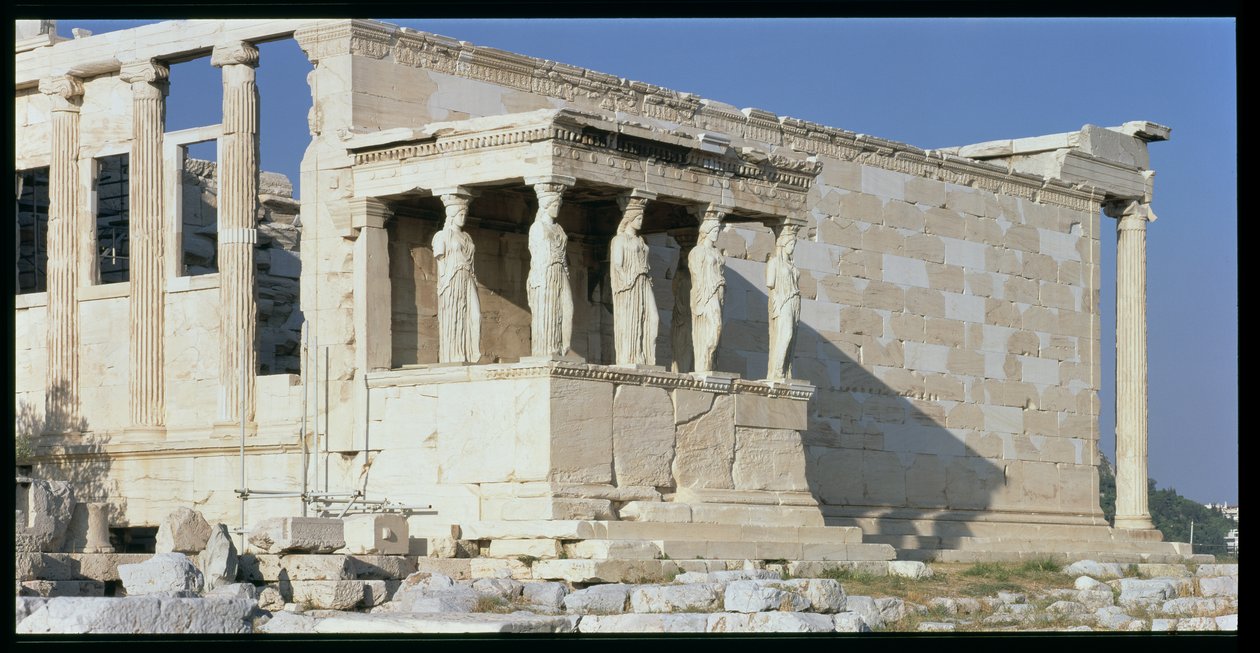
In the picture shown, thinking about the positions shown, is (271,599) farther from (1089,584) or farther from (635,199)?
(1089,584)

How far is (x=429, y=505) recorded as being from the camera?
17562 millimetres

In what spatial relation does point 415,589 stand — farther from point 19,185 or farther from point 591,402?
point 19,185

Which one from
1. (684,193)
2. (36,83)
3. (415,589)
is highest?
(36,83)

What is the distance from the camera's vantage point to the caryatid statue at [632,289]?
18141 millimetres

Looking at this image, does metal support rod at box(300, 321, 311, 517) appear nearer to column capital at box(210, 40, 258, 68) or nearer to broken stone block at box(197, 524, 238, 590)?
column capital at box(210, 40, 258, 68)

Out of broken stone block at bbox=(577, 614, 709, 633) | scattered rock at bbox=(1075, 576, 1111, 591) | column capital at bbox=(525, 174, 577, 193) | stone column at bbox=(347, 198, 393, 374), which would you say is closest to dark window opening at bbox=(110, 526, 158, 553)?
stone column at bbox=(347, 198, 393, 374)

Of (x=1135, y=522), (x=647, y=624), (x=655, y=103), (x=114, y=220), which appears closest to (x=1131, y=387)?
(x=1135, y=522)

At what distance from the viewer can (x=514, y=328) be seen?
19688 millimetres

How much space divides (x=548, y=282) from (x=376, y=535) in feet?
8.68

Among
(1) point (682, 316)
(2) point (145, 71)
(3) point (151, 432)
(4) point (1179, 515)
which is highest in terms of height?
(2) point (145, 71)

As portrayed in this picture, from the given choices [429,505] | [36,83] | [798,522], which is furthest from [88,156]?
[798,522]

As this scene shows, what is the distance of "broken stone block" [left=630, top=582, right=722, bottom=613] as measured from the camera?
14516 millimetres

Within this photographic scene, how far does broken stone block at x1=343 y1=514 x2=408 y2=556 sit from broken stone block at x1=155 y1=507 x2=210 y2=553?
104cm
